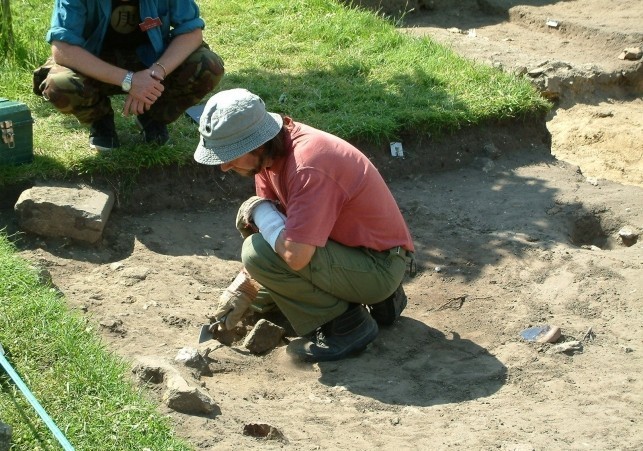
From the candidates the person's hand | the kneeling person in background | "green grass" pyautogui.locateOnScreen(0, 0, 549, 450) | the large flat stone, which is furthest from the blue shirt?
the large flat stone

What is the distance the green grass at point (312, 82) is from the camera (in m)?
6.20

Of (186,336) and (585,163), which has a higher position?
(186,336)

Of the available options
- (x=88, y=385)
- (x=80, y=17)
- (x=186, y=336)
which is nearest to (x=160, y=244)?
(x=186, y=336)

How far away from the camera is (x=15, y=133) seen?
5.79 meters

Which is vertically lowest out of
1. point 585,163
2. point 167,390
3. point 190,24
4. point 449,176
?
point 585,163

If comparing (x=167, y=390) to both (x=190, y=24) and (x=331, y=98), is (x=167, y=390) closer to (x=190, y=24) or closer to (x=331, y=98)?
(x=190, y=24)

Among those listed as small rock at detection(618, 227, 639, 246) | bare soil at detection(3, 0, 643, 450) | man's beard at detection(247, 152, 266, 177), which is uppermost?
man's beard at detection(247, 152, 266, 177)

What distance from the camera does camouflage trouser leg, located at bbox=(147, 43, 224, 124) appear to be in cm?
608

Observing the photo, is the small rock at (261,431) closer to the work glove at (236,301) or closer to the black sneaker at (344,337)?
the black sneaker at (344,337)

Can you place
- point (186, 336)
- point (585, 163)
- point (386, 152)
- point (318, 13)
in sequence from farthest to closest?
point (318, 13), point (585, 163), point (386, 152), point (186, 336)

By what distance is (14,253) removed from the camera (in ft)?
17.1

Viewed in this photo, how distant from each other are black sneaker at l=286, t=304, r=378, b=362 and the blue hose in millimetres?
1450

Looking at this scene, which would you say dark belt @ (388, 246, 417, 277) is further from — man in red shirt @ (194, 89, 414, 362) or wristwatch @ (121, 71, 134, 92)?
wristwatch @ (121, 71, 134, 92)

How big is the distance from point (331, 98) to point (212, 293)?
8.42ft
